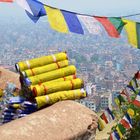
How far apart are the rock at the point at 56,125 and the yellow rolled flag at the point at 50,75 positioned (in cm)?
112

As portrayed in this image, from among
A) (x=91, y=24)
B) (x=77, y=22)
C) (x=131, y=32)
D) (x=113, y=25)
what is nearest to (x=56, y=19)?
(x=77, y=22)

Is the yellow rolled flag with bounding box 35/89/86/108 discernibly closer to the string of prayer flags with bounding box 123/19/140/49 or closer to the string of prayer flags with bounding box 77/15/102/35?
the string of prayer flags with bounding box 77/15/102/35

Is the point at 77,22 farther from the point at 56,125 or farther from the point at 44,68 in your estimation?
the point at 56,125

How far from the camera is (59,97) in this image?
33.4 ft

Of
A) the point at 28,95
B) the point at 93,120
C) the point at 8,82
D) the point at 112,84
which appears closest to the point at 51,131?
the point at 93,120

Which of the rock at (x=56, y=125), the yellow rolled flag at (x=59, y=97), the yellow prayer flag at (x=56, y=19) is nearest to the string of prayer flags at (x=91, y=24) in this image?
the yellow prayer flag at (x=56, y=19)

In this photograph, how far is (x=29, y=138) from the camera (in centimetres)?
782

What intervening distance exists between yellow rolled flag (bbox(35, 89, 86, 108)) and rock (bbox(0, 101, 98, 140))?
35 centimetres

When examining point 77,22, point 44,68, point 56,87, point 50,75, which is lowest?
point 56,87

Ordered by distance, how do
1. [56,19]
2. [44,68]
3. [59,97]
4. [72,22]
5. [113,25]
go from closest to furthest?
[56,19], [72,22], [59,97], [113,25], [44,68]

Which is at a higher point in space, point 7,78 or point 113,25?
point 113,25

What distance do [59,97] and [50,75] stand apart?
87 cm

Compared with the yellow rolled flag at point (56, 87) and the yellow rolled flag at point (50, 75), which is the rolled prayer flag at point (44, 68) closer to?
the yellow rolled flag at point (50, 75)

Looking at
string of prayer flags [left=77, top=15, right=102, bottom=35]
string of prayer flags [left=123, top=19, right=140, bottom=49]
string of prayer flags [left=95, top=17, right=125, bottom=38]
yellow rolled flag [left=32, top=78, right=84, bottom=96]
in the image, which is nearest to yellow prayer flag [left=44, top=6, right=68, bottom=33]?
string of prayer flags [left=77, top=15, right=102, bottom=35]
